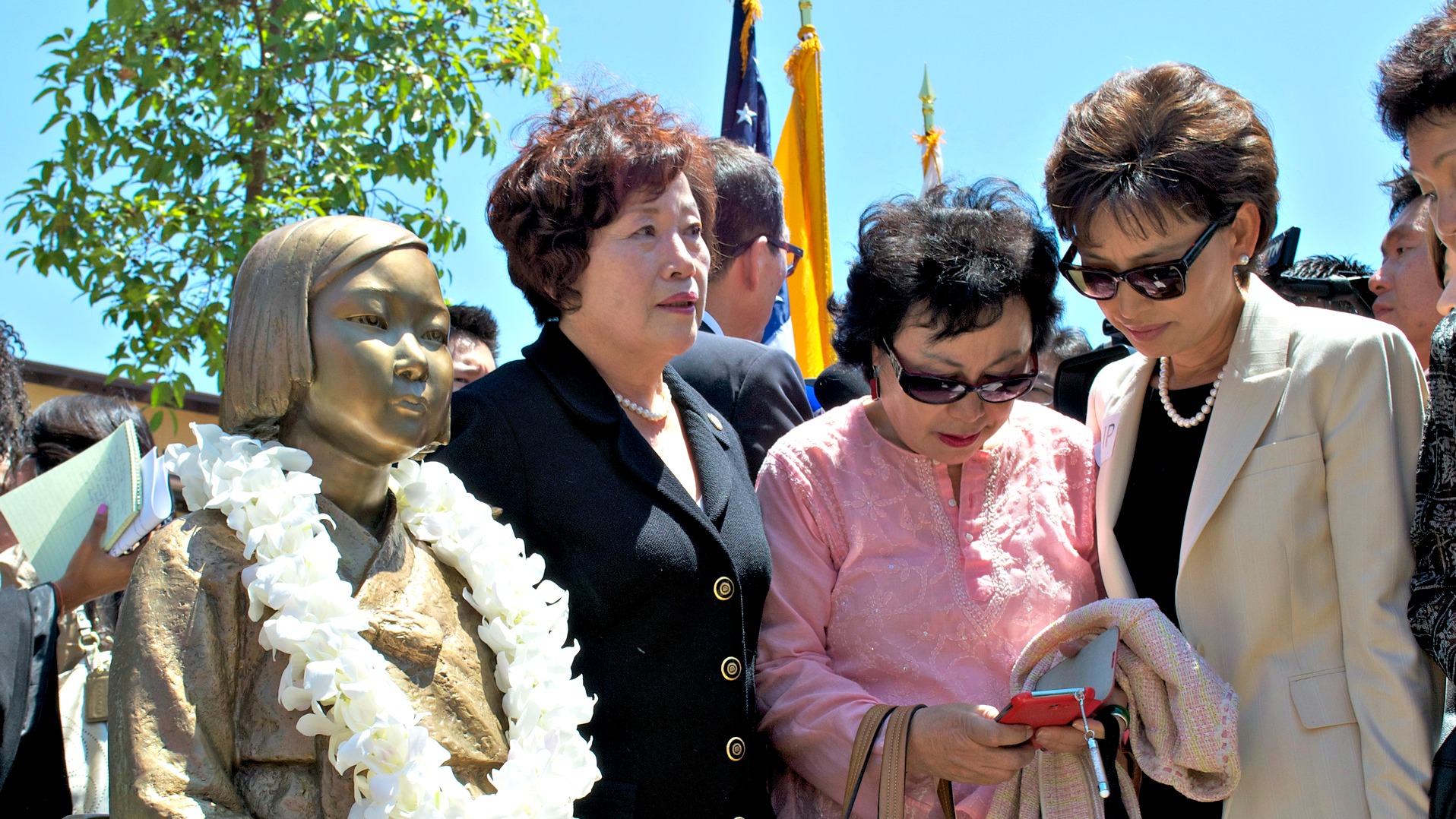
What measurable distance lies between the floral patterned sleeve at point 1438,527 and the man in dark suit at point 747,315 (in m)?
1.75

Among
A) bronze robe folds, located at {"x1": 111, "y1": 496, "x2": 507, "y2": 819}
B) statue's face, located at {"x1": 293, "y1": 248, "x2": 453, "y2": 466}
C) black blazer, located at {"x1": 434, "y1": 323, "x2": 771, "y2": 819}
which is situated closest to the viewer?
bronze robe folds, located at {"x1": 111, "y1": 496, "x2": 507, "y2": 819}

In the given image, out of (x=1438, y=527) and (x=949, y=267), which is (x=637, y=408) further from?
(x=1438, y=527)

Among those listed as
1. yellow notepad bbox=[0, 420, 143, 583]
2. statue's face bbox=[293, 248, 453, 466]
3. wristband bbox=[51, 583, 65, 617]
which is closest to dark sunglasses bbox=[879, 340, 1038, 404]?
statue's face bbox=[293, 248, 453, 466]

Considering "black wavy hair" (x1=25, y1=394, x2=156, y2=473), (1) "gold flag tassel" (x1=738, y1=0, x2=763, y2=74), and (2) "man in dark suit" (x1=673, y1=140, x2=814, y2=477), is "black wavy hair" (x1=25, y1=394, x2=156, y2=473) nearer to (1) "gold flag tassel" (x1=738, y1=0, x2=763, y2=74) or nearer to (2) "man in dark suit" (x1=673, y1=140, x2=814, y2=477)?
(2) "man in dark suit" (x1=673, y1=140, x2=814, y2=477)

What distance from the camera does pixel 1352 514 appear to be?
2.91 metres

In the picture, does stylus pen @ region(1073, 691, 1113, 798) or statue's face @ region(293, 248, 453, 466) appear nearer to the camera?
statue's face @ region(293, 248, 453, 466)

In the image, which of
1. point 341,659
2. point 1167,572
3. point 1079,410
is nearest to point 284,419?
point 341,659

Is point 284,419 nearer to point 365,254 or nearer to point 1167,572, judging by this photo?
point 365,254

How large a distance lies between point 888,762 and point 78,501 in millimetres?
2201

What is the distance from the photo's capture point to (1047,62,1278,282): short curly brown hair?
3170 mm

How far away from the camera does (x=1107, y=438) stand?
3.47 meters

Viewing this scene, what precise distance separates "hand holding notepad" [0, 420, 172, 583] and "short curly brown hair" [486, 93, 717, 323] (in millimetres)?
1046

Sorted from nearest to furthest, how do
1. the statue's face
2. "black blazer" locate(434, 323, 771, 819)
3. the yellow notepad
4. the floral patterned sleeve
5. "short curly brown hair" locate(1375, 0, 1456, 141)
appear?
the statue's face < the floral patterned sleeve < "black blazer" locate(434, 323, 771, 819) < "short curly brown hair" locate(1375, 0, 1456, 141) < the yellow notepad

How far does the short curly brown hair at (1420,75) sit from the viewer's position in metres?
2.94
